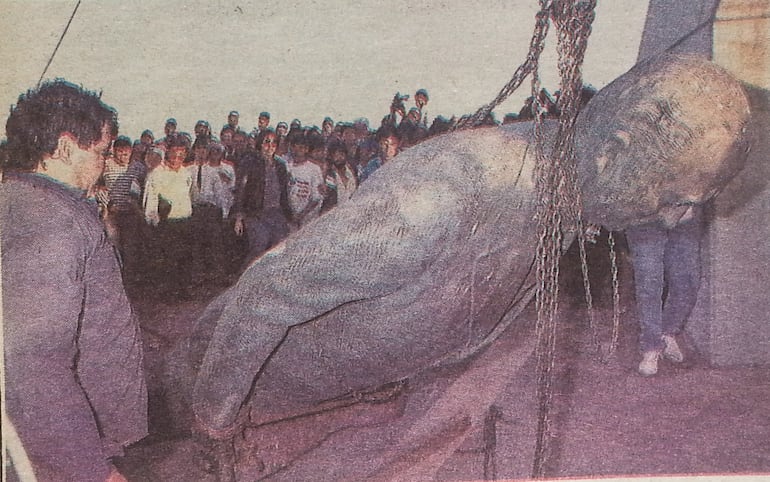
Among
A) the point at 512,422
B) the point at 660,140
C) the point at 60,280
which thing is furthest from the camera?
the point at 512,422

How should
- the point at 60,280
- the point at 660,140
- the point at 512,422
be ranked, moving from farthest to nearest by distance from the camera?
the point at 512,422 < the point at 60,280 < the point at 660,140

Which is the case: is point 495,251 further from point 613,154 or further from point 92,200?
point 92,200

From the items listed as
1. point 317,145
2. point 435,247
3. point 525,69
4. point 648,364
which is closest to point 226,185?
point 317,145

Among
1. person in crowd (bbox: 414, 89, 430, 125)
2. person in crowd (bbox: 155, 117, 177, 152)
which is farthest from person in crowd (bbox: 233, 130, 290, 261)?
person in crowd (bbox: 414, 89, 430, 125)

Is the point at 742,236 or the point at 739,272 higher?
the point at 742,236

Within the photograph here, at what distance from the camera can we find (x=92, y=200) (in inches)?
102

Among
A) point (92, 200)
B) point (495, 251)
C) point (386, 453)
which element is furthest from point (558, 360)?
point (92, 200)

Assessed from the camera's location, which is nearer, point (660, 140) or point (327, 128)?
point (660, 140)

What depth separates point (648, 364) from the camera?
8.68ft

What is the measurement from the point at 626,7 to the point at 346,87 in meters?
1.01

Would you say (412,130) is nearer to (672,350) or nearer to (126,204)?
(126,204)

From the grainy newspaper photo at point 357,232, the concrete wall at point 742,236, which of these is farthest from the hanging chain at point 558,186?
the concrete wall at point 742,236

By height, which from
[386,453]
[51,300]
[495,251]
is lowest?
[386,453]

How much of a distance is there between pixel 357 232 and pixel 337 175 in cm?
24
